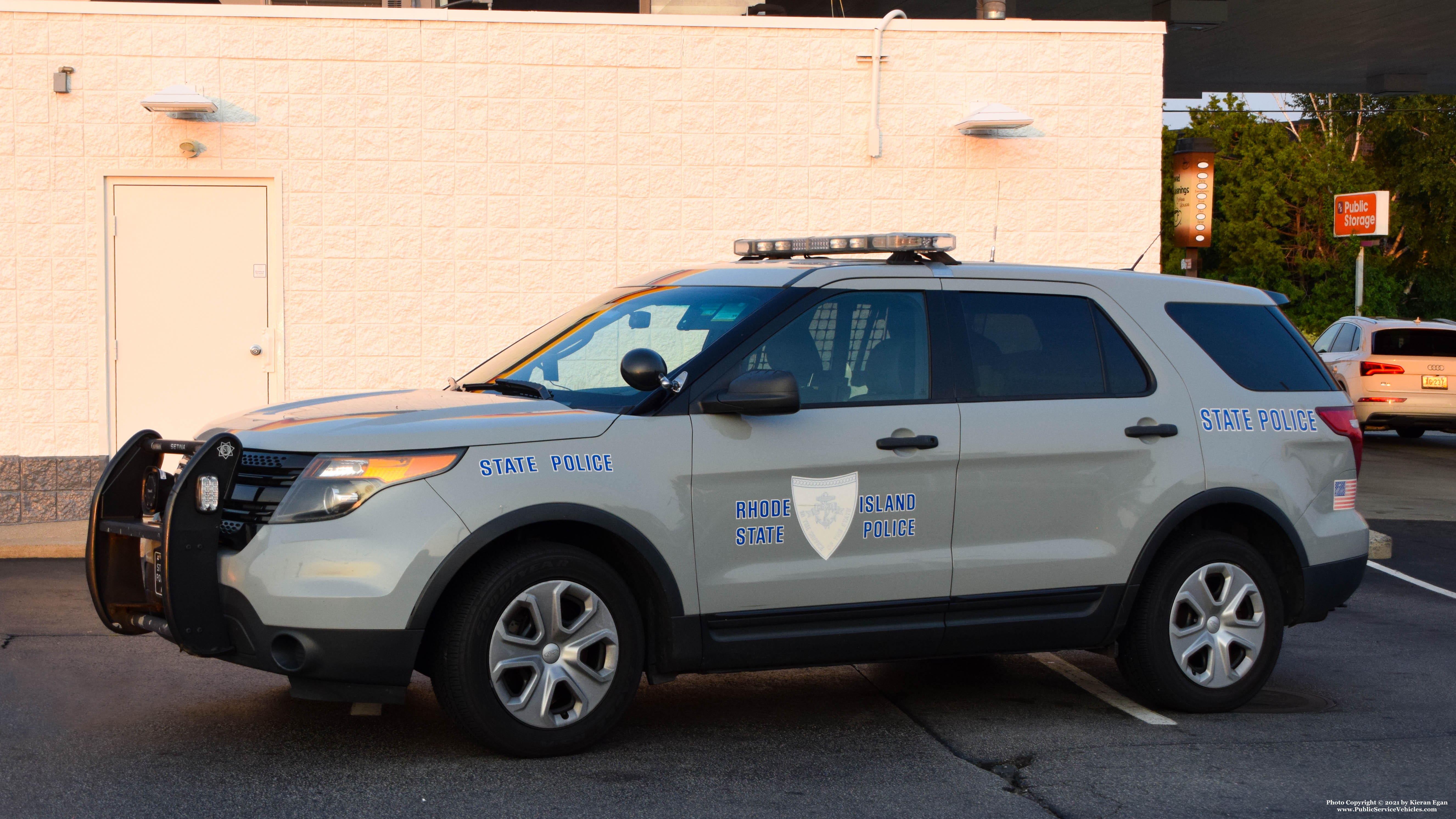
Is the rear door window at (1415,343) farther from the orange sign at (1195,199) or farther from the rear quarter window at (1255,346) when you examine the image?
the rear quarter window at (1255,346)

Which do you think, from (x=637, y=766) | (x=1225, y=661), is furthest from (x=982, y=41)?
(x=637, y=766)

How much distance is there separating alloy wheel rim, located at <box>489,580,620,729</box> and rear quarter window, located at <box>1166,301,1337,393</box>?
289 centimetres

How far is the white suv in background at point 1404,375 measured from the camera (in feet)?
63.9

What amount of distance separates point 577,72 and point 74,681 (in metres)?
6.72

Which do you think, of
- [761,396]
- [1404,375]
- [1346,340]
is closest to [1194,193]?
[1404,375]

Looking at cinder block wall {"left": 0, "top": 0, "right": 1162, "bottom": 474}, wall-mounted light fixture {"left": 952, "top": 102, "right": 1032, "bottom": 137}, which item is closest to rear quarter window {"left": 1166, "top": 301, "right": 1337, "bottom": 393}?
wall-mounted light fixture {"left": 952, "top": 102, "right": 1032, "bottom": 137}

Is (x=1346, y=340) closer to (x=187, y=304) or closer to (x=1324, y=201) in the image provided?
(x=187, y=304)

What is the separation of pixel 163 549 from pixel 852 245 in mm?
2971

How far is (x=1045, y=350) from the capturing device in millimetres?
6027

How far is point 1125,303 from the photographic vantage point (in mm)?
6227

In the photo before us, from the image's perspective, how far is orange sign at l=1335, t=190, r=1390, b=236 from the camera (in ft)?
112

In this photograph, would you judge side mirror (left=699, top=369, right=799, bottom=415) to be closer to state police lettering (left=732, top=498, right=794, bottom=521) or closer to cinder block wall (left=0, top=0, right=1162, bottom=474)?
state police lettering (left=732, top=498, right=794, bottom=521)

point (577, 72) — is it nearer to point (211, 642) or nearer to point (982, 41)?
point (982, 41)

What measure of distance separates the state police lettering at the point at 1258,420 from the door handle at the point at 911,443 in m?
1.30
